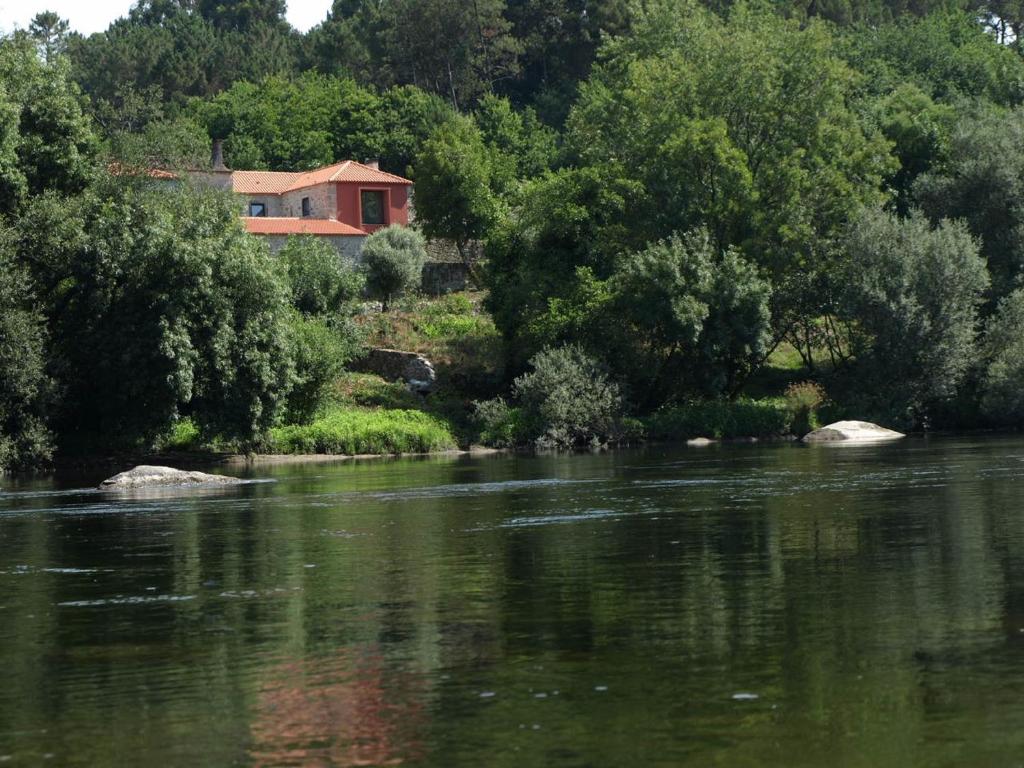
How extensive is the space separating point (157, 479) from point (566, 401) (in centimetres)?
2268

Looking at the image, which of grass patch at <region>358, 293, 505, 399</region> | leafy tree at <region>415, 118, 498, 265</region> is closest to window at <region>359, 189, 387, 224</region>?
leafy tree at <region>415, 118, 498, 265</region>

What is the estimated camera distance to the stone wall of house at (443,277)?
8700cm

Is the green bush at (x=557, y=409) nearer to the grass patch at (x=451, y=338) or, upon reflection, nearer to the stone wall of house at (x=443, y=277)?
the grass patch at (x=451, y=338)

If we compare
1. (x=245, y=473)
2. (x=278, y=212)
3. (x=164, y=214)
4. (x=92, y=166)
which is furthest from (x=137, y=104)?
(x=278, y=212)

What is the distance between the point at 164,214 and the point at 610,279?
23204mm

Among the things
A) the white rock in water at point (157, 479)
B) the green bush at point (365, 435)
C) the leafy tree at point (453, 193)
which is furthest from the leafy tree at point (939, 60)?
the white rock in water at point (157, 479)

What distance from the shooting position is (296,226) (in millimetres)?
89688

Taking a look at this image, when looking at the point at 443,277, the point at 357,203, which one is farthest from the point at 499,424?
the point at 357,203

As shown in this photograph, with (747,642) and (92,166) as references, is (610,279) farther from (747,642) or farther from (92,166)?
(747,642)

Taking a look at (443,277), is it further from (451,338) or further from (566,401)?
(566,401)

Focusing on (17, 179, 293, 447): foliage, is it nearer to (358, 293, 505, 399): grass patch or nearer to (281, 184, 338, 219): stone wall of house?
(358, 293, 505, 399): grass patch

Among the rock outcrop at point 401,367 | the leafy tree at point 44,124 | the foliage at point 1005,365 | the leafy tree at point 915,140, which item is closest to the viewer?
the leafy tree at point 44,124

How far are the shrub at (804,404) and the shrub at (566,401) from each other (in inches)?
354

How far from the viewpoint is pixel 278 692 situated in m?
13.0
